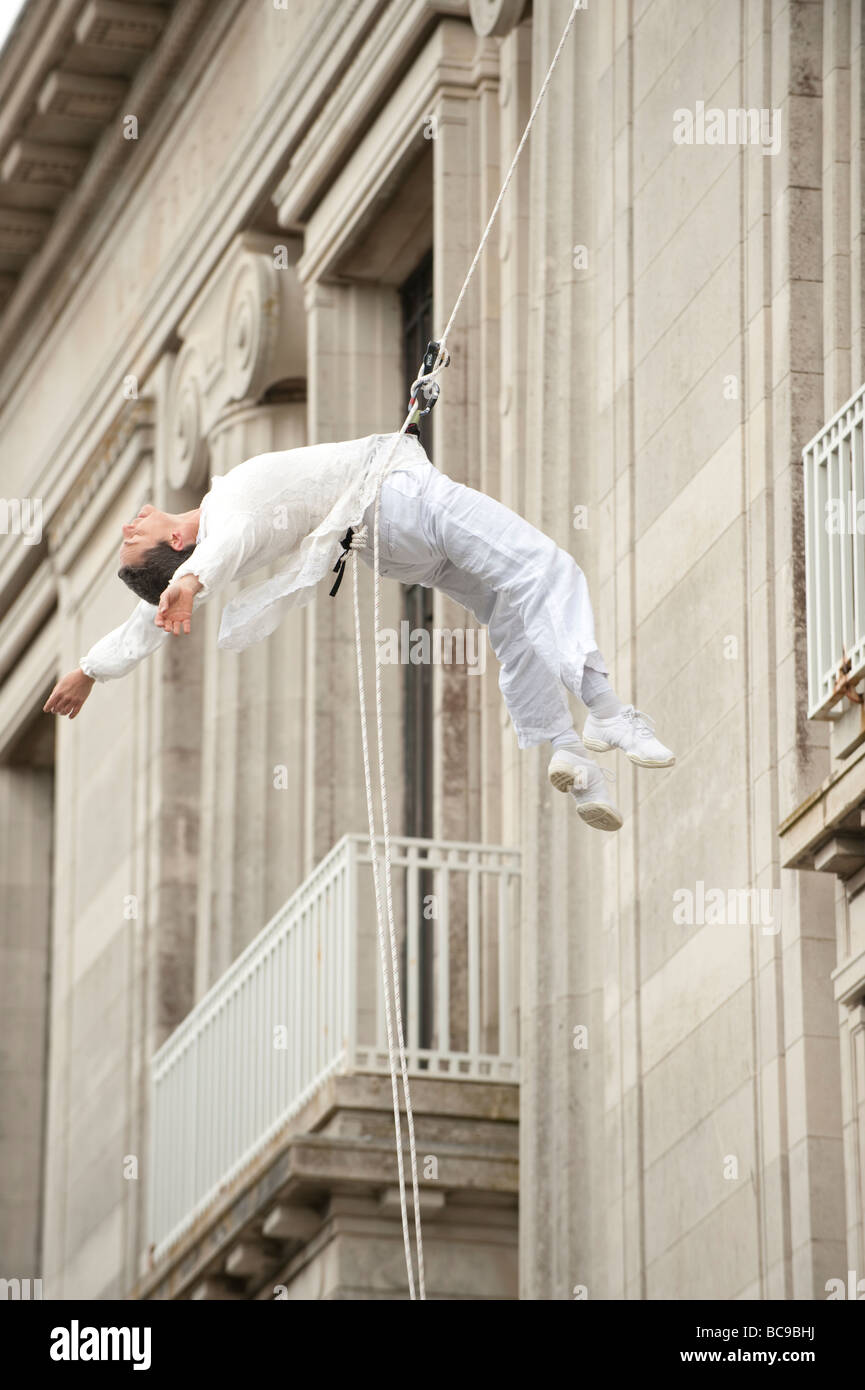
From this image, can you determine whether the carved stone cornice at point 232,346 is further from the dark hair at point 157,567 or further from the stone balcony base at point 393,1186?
the dark hair at point 157,567

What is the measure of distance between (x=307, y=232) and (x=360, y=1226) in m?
7.12

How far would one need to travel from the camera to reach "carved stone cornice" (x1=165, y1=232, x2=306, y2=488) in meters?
21.9

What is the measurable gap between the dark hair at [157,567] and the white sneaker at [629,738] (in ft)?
4.82

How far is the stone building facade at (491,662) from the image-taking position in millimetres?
14367

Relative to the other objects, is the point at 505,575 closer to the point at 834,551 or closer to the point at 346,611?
the point at 834,551

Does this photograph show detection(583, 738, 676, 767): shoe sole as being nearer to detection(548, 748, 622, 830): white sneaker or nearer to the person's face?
detection(548, 748, 622, 830): white sneaker

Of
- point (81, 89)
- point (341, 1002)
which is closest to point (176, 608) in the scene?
point (341, 1002)

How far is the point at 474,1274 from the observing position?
16734mm

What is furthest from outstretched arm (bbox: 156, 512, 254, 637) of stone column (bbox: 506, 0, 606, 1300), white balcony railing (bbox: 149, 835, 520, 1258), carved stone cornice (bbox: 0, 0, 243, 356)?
carved stone cornice (bbox: 0, 0, 243, 356)

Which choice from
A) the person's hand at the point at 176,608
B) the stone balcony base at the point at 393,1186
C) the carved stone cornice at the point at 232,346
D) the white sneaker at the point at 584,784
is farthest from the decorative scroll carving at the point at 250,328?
the person's hand at the point at 176,608

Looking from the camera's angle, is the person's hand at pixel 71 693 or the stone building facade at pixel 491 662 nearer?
the person's hand at pixel 71 693

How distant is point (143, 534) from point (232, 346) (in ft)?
35.4

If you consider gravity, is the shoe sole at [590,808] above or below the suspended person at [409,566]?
below

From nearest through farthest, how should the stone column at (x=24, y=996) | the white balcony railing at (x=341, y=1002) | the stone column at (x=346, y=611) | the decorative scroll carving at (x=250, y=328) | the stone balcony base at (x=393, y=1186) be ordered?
the stone balcony base at (x=393, y=1186)
the white balcony railing at (x=341, y=1002)
the stone column at (x=346, y=611)
the decorative scroll carving at (x=250, y=328)
the stone column at (x=24, y=996)
